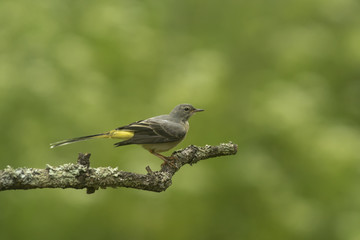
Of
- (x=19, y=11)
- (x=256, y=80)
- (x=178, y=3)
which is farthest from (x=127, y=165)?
(x=178, y=3)

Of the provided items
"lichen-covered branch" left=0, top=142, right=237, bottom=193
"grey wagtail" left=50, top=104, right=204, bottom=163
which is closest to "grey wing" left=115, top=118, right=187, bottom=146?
"grey wagtail" left=50, top=104, right=204, bottom=163

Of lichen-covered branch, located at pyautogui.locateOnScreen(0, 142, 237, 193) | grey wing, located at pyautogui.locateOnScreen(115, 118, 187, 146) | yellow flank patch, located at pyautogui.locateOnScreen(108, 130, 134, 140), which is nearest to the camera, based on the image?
lichen-covered branch, located at pyautogui.locateOnScreen(0, 142, 237, 193)

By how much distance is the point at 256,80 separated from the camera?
9.27 metres

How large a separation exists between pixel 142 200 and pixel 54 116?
176 centimetres

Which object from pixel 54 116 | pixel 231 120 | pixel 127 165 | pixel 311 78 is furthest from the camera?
pixel 311 78

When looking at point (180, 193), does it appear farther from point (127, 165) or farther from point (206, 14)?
point (206, 14)

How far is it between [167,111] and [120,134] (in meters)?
2.73

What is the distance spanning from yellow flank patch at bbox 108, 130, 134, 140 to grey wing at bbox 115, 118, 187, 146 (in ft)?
0.16

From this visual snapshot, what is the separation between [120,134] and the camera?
14.0ft

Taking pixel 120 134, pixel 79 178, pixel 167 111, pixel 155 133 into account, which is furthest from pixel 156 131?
pixel 167 111

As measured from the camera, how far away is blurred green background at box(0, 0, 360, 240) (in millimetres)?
6277

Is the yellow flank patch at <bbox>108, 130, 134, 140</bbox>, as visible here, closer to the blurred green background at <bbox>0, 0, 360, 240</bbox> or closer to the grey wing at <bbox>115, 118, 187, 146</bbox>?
the grey wing at <bbox>115, 118, 187, 146</bbox>

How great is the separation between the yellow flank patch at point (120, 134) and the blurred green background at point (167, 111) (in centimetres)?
169

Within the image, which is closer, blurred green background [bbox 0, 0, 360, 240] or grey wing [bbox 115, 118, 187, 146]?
grey wing [bbox 115, 118, 187, 146]
